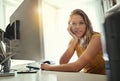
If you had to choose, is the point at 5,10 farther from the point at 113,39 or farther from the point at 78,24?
the point at 113,39

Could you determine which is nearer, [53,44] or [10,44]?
[10,44]

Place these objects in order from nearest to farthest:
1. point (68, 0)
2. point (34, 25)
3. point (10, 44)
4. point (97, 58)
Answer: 1. point (34, 25)
2. point (10, 44)
3. point (97, 58)
4. point (68, 0)

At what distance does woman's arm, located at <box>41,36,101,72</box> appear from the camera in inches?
52.4

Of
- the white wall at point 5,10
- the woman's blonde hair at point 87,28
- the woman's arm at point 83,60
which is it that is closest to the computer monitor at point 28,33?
the woman's arm at point 83,60

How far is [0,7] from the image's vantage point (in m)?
3.22

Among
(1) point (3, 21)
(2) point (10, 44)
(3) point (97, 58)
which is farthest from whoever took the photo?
(1) point (3, 21)


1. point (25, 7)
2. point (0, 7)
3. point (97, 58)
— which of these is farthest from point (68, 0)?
point (25, 7)

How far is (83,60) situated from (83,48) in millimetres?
316

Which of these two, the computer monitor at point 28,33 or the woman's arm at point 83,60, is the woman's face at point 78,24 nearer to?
the woman's arm at point 83,60

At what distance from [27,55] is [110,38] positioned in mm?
866

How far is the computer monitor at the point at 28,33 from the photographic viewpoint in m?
1.01

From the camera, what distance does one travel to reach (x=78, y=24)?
65.5 inches

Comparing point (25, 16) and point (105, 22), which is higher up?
point (25, 16)

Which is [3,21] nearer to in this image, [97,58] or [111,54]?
[97,58]
